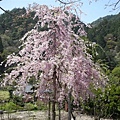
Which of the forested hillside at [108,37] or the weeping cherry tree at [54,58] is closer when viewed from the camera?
the weeping cherry tree at [54,58]

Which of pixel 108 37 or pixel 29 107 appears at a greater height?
pixel 108 37

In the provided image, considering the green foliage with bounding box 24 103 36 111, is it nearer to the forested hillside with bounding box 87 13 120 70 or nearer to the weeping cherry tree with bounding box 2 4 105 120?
the weeping cherry tree with bounding box 2 4 105 120

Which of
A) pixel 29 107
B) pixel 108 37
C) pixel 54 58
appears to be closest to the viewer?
pixel 54 58

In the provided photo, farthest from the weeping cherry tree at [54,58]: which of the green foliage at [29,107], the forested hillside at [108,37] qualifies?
the forested hillside at [108,37]

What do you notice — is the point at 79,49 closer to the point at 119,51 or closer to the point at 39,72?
the point at 39,72

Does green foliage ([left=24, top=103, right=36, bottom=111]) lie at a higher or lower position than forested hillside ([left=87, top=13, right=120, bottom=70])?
lower

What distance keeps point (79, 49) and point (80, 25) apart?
0.58 m

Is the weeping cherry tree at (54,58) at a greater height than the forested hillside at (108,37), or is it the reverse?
the forested hillside at (108,37)

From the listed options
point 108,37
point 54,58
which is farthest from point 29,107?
point 108,37

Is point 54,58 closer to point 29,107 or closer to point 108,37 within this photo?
point 29,107

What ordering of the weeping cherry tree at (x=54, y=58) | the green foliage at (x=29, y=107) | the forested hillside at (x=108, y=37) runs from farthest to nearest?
1. the forested hillside at (x=108, y=37)
2. the green foliage at (x=29, y=107)
3. the weeping cherry tree at (x=54, y=58)

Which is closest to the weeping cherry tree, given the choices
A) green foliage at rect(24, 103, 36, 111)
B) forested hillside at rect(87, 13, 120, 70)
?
green foliage at rect(24, 103, 36, 111)

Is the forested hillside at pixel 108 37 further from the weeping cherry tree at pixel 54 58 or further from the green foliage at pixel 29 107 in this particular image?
the weeping cherry tree at pixel 54 58

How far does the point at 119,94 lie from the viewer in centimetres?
1109
